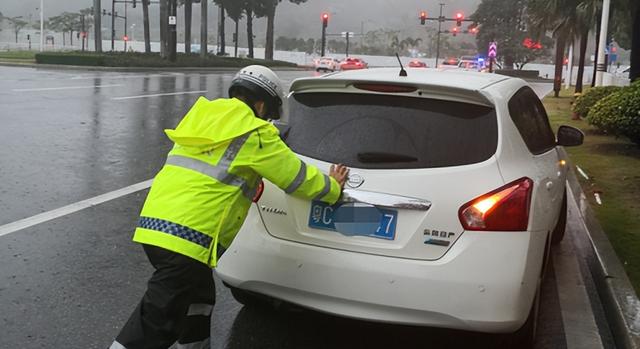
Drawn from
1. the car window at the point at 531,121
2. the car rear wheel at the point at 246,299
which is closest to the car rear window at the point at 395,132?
the car window at the point at 531,121

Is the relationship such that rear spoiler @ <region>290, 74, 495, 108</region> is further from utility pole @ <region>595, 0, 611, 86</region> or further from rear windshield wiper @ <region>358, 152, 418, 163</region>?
utility pole @ <region>595, 0, 611, 86</region>

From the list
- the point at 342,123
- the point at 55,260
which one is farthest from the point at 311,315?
the point at 55,260

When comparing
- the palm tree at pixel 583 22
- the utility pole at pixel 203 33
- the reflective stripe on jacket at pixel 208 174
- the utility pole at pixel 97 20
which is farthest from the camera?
the utility pole at pixel 203 33

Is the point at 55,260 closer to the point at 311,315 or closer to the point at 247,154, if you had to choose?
the point at 311,315

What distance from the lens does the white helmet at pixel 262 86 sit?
2.96m

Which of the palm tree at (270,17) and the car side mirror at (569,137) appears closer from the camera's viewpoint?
the car side mirror at (569,137)

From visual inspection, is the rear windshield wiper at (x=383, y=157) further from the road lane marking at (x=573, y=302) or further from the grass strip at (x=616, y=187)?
the grass strip at (x=616, y=187)

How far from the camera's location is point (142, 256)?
5176 mm

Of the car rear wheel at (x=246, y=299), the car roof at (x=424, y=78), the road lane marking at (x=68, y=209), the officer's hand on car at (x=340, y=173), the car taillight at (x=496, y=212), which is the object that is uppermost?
the car roof at (x=424, y=78)

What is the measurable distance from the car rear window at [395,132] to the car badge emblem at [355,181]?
89mm

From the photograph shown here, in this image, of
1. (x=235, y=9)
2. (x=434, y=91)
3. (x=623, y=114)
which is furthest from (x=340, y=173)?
(x=235, y=9)

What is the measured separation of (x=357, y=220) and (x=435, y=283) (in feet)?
1.59

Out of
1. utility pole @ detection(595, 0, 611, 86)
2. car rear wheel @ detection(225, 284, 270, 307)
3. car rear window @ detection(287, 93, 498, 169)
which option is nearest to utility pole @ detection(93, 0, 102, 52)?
utility pole @ detection(595, 0, 611, 86)

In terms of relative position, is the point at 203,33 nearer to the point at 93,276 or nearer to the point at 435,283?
the point at 93,276
